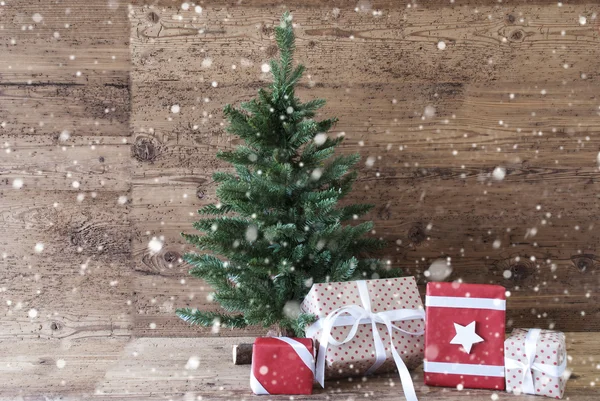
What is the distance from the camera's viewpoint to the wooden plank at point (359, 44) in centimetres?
194

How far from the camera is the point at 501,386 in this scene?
1.38 meters

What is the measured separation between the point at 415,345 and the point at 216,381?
20.1 inches

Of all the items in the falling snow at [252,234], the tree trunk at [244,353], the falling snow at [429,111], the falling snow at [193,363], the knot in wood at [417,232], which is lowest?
the falling snow at [193,363]

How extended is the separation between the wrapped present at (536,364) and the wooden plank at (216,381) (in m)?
0.04

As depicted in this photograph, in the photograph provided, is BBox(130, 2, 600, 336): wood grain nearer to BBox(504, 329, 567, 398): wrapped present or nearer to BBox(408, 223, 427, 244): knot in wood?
BBox(408, 223, 427, 244): knot in wood

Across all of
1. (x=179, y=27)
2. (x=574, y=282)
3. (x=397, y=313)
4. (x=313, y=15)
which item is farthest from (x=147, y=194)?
(x=574, y=282)

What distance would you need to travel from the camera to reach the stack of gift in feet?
4.44

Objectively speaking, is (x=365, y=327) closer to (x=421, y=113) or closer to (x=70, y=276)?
(x=421, y=113)

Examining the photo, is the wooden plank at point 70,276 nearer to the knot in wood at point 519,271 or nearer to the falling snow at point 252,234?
the falling snow at point 252,234

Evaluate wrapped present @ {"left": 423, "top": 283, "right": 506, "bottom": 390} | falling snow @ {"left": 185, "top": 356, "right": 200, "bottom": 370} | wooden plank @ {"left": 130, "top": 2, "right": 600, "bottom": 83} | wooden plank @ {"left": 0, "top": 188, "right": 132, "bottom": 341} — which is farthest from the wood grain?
wrapped present @ {"left": 423, "top": 283, "right": 506, "bottom": 390}

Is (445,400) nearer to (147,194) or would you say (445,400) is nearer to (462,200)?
(462,200)

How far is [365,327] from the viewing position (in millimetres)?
1448

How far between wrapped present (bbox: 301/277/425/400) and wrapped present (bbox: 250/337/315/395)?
0.05m

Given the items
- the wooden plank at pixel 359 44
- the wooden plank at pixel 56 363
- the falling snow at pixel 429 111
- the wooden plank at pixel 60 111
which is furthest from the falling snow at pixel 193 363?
the falling snow at pixel 429 111
